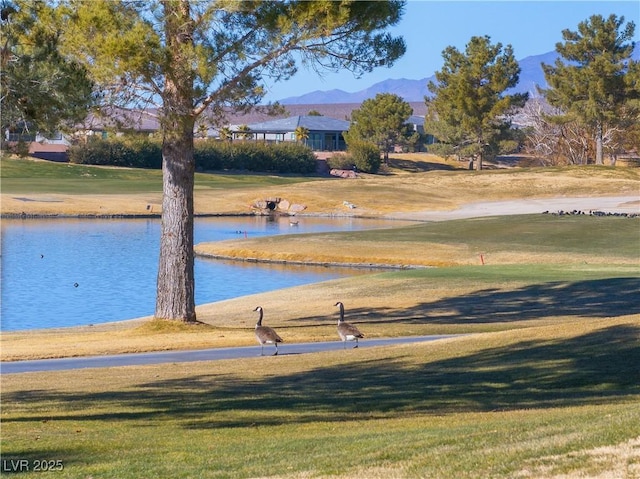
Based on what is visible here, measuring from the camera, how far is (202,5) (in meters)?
22.0

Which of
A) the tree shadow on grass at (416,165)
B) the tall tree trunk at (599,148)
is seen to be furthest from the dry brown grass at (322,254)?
the tree shadow on grass at (416,165)

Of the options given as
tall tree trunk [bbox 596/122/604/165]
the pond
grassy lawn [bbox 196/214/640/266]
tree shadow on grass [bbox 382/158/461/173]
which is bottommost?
the pond

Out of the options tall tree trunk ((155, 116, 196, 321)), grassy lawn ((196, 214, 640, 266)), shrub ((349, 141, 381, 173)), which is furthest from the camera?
shrub ((349, 141, 381, 173))

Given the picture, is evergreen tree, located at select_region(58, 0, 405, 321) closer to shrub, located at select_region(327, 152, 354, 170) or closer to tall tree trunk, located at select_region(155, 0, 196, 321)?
tall tree trunk, located at select_region(155, 0, 196, 321)

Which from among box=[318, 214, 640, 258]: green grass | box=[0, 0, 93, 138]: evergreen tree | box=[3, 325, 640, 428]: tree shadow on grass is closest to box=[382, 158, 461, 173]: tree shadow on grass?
box=[318, 214, 640, 258]: green grass

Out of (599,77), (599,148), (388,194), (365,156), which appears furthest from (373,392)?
(365,156)

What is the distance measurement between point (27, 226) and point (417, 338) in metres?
46.2

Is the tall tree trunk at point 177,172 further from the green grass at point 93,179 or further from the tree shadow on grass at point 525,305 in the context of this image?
the green grass at point 93,179

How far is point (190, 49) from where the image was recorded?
21.5m

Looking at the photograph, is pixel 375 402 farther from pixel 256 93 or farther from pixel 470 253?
pixel 470 253

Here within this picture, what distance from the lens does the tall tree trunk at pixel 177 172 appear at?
2212 cm

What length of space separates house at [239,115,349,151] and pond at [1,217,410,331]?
6989 cm

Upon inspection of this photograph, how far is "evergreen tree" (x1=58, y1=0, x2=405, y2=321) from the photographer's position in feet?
69.2

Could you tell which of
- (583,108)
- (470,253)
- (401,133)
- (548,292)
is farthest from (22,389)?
(401,133)
